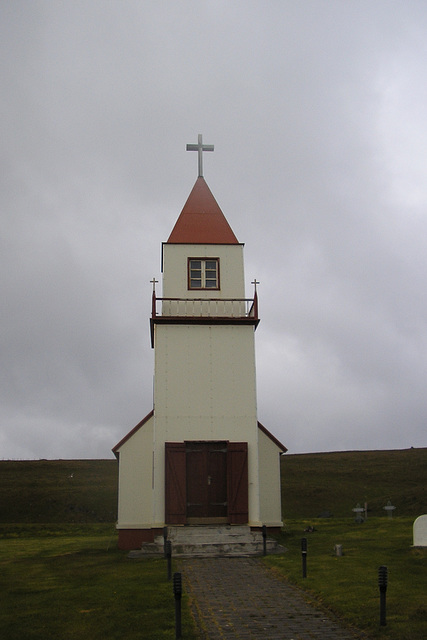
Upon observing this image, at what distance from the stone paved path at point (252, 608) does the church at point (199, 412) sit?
204 inches

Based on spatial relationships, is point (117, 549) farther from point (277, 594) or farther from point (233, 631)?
point (233, 631)

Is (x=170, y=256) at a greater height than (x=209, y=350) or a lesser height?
greater

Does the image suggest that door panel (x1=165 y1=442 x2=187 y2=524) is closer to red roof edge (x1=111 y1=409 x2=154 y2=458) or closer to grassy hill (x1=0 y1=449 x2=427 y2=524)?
red roof edge (x1=111 y1=409 x2=154 y2=458)

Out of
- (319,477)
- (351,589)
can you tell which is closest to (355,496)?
(319,477)

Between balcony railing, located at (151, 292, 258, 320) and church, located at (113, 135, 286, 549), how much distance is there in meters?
0.04

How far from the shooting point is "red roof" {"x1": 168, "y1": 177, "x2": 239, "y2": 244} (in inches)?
985

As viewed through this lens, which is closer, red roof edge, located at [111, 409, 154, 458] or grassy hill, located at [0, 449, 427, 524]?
red roof edge, located at [111, 409, 154, 458]

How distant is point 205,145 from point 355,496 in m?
32.6

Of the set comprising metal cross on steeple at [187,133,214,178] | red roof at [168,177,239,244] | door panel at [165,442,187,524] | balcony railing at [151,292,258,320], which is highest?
metal cross on steeple at [187,133,214,178]

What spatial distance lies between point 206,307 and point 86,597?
40.9 feet

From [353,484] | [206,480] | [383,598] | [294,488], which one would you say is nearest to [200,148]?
[206,480]

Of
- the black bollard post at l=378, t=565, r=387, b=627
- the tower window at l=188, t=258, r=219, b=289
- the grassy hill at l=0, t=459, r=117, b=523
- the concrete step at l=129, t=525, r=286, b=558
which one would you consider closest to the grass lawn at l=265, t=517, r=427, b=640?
the black bollard post at l=378, t=565, r=387, b=627

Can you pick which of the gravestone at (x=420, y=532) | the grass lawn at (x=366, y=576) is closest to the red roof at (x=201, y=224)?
the grass lawn at (x=366, y=576)

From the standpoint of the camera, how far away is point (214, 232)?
997 inches
